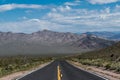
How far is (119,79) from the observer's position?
84.6 ft

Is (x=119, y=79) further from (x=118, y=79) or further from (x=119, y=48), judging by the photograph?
(x=119, y=48)

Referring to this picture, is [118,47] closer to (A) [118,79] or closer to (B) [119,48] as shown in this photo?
(B) [119,48]

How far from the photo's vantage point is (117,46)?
152125 mm

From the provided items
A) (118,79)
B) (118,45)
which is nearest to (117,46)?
(118,45)

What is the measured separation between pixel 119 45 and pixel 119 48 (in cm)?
710

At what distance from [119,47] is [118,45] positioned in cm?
521

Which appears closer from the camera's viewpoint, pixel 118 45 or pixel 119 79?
pixel 119 79

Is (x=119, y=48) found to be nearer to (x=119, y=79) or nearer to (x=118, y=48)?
(x=118, y=48)

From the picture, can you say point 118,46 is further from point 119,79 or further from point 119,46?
point 119,79

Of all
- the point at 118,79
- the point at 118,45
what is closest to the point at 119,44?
the point at 118,45

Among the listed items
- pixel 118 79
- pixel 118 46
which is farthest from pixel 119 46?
pixel 118 79

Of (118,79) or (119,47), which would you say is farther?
(119,47)

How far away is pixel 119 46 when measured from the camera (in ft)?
492

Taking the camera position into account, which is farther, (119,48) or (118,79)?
(119,48)
